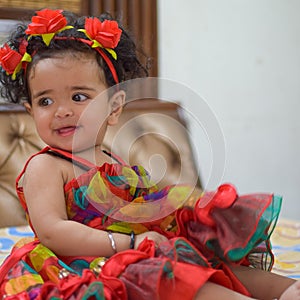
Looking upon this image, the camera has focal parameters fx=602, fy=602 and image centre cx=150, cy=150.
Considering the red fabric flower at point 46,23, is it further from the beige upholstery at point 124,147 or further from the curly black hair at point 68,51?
the beige upholstery at point 124,147

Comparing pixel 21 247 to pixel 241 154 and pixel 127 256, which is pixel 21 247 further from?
pixel 241 154

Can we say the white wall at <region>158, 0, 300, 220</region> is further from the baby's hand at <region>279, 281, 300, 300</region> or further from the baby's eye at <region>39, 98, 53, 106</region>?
the baby's hand at <region>279, 281, 300, 300</region>

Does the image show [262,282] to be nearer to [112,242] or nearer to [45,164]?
[112,242]

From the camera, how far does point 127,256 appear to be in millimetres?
933

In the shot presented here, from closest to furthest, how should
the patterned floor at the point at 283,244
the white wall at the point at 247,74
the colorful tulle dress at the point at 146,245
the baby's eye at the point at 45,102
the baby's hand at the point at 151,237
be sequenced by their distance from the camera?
the colorful tulle dress at the point at 146,245
the baby's hand at the point at 151,237
the baby's eye at the point at 45,102
the patterned floor at the point at 283,244
the white wall at the point at 247,74

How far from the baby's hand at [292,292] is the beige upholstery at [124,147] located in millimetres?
882

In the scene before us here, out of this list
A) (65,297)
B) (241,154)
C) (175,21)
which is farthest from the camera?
(241,154)

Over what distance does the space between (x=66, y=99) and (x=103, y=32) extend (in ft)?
0.48

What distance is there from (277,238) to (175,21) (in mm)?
1228

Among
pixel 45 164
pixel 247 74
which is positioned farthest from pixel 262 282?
pixel 247 74

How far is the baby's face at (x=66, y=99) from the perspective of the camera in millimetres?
1089

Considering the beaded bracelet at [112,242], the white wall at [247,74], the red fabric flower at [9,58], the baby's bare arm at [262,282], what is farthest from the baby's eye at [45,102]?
the white wall at [247,74]

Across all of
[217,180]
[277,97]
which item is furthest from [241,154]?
Answer: [217,180]

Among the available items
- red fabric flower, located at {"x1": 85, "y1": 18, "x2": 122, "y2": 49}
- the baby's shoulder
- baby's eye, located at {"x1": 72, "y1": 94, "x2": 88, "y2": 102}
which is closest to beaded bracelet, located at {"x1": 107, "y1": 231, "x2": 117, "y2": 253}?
the baby's shoulder
